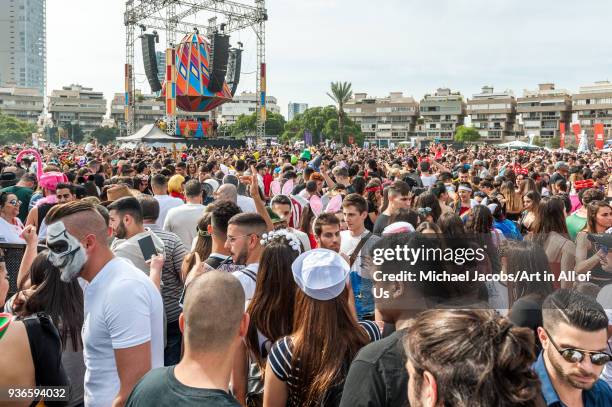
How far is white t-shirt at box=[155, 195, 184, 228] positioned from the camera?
684 cm

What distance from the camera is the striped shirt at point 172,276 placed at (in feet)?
14.8

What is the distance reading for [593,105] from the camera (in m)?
111

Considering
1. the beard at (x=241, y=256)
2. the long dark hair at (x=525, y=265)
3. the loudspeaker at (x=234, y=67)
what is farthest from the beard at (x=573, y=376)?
the loudspeaker at (x=234, y=67)

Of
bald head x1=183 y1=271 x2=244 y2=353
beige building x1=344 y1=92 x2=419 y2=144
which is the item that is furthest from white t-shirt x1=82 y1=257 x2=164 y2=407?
beige building x1=344 y1=92 x2=419 y2=144

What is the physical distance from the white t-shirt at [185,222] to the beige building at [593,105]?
115 metres

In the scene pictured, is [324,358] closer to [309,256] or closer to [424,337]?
[309,256]

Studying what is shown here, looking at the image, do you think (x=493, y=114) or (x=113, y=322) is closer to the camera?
(x=113, y=322)

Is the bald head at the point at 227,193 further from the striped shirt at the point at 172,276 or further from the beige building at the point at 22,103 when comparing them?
the beige building at the point at 22,103

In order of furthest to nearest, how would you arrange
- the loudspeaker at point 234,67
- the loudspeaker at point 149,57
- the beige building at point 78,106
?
1. the beige building at point 78,106
2. the loudspeaker at point 234,67
3. the loudspeaker at point 149,57

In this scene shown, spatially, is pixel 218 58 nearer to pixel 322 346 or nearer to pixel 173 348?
pixel 173 348

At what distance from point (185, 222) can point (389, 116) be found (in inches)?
5190

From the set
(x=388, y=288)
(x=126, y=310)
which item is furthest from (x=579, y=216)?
(x=126, y=310)

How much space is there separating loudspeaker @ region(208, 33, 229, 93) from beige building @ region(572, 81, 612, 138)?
8571 centimetres

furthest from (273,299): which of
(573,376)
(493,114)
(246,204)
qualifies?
(493,114)
